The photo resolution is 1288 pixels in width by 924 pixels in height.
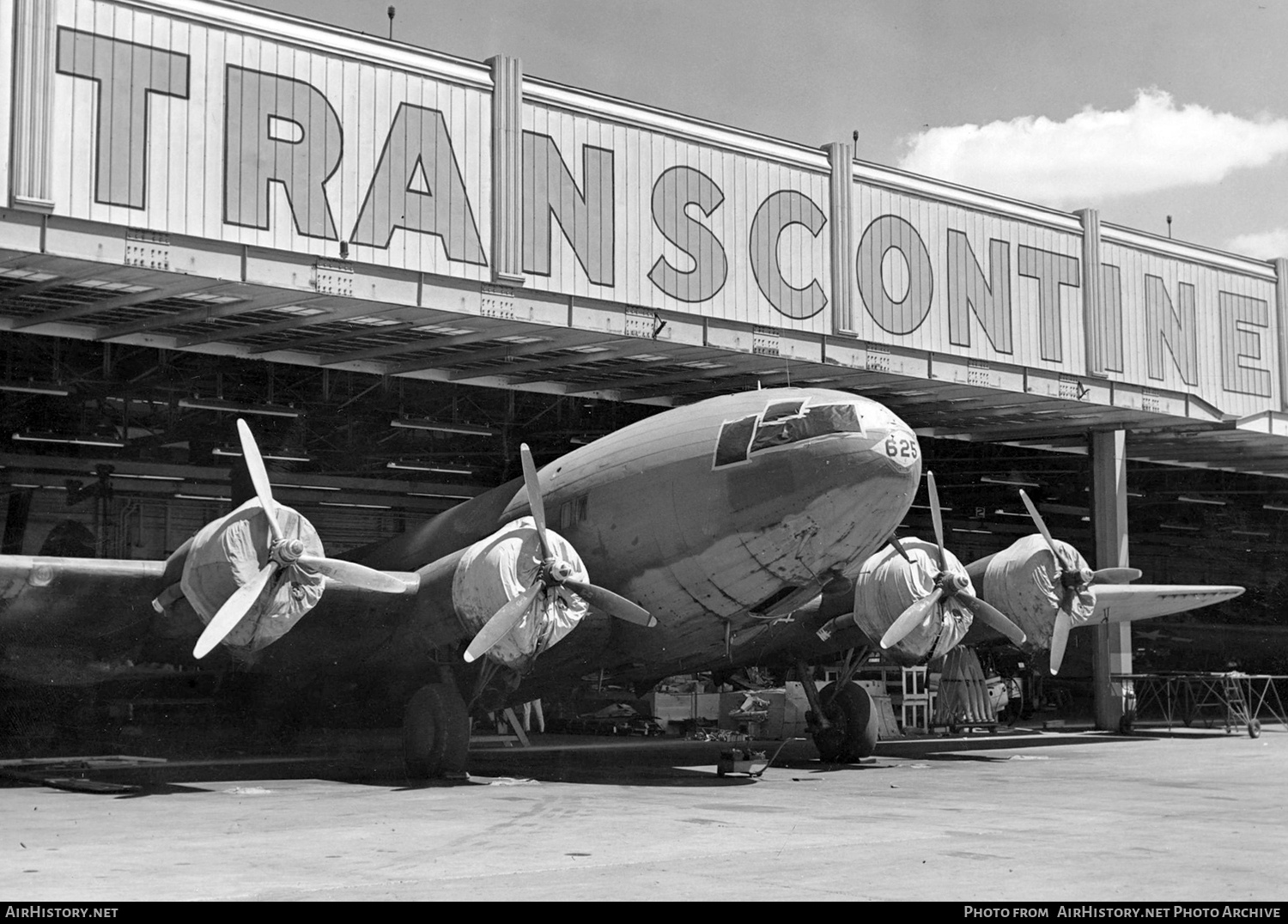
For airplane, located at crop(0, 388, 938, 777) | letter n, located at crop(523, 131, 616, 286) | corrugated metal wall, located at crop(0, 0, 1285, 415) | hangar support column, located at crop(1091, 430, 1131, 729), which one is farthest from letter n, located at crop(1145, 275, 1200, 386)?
airplane, located at crop(0, 388, 938, 777)

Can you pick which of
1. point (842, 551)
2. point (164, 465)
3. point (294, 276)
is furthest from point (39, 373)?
point (842, 551)

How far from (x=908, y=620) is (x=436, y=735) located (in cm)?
825

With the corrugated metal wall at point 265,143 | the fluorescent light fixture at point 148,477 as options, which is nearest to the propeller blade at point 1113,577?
the corrugated metal wall at point 265,143

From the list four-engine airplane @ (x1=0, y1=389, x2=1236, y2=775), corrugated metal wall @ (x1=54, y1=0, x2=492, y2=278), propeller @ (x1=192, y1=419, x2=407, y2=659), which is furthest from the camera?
corrugated metal wall @ (x1=54, y1=0, x2=492, y2=278)

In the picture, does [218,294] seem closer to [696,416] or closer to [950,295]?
[696,416]

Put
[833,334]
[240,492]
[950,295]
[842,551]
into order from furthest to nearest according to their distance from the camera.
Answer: [950,295]
[833,334]
[240,492]
[842,551]

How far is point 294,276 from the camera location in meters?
23.5

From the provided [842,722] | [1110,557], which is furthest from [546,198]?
[1110,557]

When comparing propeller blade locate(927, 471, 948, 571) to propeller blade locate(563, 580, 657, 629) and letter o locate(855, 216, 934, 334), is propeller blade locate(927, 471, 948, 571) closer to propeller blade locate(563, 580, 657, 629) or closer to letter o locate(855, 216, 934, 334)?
propeller blade locate(563, 580, 657, 629)

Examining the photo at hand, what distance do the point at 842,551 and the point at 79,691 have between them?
23.4m

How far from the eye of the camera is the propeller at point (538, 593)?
1977 centimetres

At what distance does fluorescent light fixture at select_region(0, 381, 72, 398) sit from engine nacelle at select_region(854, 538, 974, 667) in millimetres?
17332

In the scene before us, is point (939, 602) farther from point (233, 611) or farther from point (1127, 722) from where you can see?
point (1127, 722)

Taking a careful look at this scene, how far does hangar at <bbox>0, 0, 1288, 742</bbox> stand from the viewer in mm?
22453
